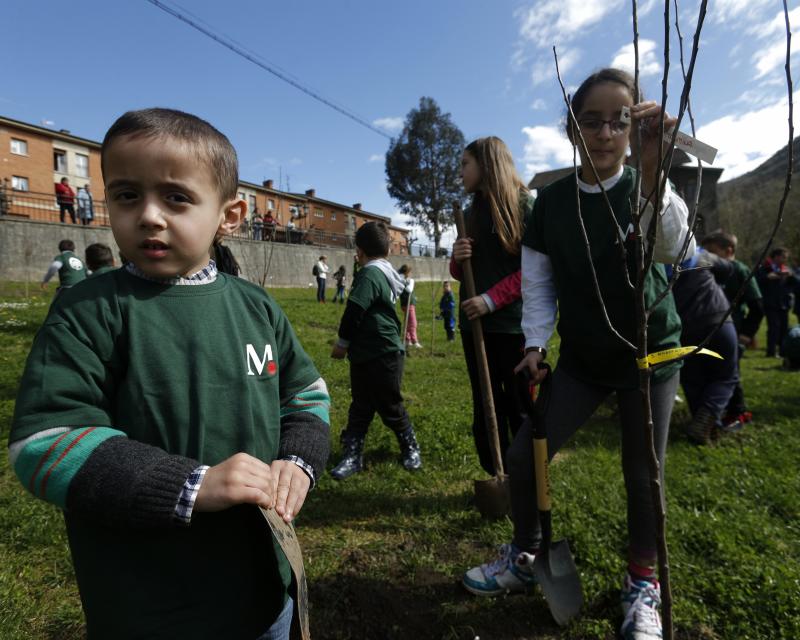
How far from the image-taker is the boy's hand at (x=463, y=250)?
299 centimetres

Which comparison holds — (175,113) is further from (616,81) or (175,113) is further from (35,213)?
(35,213)

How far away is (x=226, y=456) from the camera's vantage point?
116 cm

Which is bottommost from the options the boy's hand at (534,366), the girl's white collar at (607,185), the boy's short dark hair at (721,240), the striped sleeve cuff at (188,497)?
the striped sleeve cuff at (188,497)

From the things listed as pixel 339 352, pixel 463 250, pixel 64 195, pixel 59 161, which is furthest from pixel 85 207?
pixel 463 250

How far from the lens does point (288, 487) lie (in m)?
1.14

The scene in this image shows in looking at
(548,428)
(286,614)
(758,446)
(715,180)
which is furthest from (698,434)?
(715,180)

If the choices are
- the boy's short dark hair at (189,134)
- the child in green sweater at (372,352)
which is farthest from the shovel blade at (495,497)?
the boy's short dark hair at (189,134)

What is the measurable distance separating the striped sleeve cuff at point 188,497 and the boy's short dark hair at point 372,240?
10.3 ft

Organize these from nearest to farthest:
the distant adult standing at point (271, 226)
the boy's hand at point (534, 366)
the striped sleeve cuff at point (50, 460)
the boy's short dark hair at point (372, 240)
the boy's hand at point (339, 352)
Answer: the striped sleeve cuff at point (50, 460), the boy's hand at point (534, 366), the boy's hand at point (339, 352), the boy's short dark hair at point (372, 240), the distant adult standing at point (271, 226)

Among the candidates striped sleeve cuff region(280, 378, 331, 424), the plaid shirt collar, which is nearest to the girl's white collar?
striped sleeve cuff region(280, 378, 331, 424)

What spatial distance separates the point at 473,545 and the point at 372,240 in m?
2.40

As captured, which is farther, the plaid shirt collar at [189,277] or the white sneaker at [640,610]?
the white sneaker at [640,610]

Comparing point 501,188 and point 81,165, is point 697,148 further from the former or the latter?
point 81,165

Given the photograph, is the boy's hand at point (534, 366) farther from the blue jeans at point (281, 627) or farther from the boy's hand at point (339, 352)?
the boy's hand at point (339, 352)
